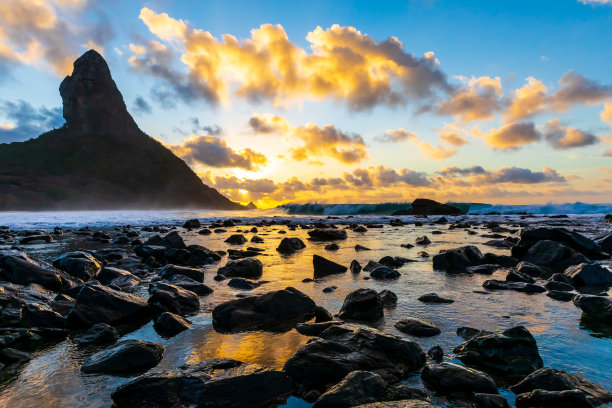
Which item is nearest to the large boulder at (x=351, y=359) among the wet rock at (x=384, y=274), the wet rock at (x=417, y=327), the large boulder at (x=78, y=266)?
the wet rock at (x=417, y=327)

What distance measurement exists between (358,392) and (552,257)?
9413 mm

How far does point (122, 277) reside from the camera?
7324 millimetres

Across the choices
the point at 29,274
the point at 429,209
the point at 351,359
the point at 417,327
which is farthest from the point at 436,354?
the point at 429,209

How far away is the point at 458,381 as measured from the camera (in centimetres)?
288

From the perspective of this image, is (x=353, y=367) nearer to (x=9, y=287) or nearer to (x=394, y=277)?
(x=394, y=277)

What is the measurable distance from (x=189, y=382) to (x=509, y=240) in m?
15.6

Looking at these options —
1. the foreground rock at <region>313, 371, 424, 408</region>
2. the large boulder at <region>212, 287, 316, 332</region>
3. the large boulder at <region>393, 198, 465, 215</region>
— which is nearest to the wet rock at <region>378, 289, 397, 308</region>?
the large boulder at <region>212, 287, 316, 332</region>

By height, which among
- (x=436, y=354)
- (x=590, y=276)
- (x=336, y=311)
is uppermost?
(x=590, y=276)

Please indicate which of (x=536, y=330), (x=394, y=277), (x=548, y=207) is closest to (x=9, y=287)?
(x=394, y=277)

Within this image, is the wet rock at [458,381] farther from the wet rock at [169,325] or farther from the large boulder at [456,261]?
the large boulder at [456,261]

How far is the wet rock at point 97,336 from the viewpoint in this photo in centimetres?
408

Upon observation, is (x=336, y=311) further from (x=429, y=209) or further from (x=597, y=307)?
(x=429, y=209)

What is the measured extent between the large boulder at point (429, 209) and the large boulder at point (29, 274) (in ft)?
190

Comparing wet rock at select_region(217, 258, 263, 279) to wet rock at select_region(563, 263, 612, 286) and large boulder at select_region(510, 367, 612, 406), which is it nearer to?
large boulder at select_region(510, 367, 612, 406)
